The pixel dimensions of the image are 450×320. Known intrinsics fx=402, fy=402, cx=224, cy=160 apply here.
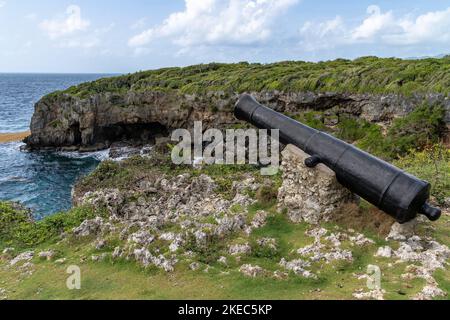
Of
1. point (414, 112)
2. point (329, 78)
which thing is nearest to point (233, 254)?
point (414, 112)

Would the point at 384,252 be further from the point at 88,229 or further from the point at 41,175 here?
the point at 41,175

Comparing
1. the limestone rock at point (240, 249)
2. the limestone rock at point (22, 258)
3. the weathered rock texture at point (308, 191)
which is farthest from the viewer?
the limestone rock at point (22, 258)

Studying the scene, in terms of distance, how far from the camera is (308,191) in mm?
10945

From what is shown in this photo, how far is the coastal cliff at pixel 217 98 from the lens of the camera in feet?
99.8

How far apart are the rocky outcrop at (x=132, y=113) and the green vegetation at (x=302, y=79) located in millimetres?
923

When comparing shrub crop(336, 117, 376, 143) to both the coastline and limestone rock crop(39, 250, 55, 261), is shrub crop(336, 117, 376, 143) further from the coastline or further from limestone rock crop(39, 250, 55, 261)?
the coastline

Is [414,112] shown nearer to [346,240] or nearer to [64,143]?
[346,240]

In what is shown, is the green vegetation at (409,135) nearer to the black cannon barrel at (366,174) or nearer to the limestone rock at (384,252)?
the black cannon barrel at (366,174)

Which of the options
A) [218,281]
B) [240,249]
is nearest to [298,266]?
[240,249]

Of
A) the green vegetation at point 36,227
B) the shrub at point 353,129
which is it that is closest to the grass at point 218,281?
the green vegetation at point 36,227

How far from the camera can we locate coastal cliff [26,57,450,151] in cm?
3041
